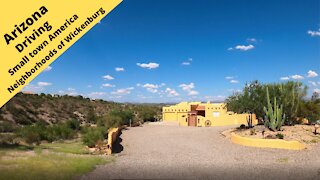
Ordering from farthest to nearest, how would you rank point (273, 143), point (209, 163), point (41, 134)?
point (41, 134), point (273, 143), point (209, 163)

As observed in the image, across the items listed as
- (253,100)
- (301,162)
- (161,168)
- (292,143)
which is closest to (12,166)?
(161,168)

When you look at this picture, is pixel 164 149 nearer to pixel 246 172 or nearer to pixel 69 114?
pixel 246 172

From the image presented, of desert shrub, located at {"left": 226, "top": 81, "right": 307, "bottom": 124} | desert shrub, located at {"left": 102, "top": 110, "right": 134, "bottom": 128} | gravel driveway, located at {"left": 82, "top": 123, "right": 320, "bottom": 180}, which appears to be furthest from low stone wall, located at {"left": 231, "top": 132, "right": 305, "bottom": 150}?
desert shrub, located at {"left": 102, "top": 110, "right": 134, "bottom": 128}

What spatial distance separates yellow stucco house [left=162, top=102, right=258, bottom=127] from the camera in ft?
143

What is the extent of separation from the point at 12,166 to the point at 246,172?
28.7 ft

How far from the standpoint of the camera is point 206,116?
4778 cm

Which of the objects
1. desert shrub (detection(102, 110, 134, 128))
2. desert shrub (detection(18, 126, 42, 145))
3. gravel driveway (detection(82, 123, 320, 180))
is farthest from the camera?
desert shrub (detection(102, 110, 134, 128))

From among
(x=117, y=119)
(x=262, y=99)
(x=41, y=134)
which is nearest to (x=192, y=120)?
(x=117, y=119)

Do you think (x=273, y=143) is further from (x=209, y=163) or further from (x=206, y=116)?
(x=206, y=116)

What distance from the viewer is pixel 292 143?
20.0 meters

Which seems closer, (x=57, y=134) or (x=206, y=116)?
(x=57, y=134)

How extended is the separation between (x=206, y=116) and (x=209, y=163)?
32244mm

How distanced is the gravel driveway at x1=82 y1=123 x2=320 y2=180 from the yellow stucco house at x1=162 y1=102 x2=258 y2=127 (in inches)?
819

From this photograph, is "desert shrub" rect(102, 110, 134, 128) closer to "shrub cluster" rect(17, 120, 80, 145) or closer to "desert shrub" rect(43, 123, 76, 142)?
"desert shrub" rect(43, 123, 76, 142)
